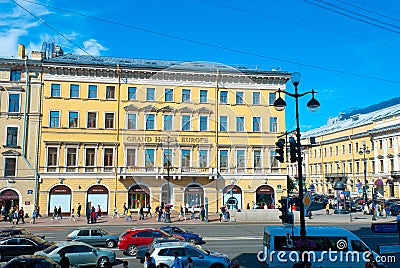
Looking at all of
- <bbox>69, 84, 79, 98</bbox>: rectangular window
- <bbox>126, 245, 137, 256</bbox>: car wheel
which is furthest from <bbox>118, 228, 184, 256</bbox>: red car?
<bbox>69, 84, 79, 98</bbox>: rectangular window

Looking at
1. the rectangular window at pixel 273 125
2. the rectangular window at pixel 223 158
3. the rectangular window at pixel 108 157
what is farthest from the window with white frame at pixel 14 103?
the rectangular window at pixel 273 125

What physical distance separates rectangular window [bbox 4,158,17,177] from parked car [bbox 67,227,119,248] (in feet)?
77.3

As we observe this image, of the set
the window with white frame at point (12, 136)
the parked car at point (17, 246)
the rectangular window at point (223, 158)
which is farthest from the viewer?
the rectangular window at point (223, 158)

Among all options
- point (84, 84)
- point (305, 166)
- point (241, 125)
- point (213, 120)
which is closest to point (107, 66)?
point (84, 84)

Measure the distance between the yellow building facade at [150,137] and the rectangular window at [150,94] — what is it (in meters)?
0.12

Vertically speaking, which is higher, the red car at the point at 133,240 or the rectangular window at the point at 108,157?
the rectangular window at the point at 108,157

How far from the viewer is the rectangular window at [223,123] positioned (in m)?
39.8

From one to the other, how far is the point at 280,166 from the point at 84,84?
79.9 ft

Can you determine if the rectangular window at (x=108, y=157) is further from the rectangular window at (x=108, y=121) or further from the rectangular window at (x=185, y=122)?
the rectangular window at (x=185, y=122)

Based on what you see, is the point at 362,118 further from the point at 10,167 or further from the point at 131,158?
the point at 10,167

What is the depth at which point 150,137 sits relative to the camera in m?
40.2

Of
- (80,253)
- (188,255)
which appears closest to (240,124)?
(188,255)

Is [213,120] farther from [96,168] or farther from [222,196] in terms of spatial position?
[96,168]

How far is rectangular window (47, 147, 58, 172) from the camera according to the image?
4009 centimetres
